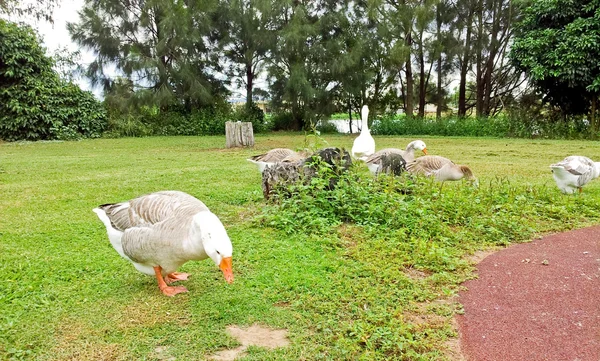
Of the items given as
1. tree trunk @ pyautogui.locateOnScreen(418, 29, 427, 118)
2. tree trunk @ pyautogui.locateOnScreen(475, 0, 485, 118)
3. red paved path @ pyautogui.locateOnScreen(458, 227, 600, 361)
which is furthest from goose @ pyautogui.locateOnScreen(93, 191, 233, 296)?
tree trunk @ pyautogui.locateOnScreen(418, 29, 427, 118)

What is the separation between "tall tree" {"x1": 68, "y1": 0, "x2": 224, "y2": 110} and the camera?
843 inches

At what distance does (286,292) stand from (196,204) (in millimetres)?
927

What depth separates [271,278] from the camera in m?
3.70

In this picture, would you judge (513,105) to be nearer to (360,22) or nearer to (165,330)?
(360,22)

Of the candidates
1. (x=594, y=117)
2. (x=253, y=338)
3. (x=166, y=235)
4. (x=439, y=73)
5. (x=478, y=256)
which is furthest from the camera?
(x=439, y=73)

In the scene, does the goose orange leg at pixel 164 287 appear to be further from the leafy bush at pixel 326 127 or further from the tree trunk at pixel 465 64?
the tree trunk at pixel 465 64

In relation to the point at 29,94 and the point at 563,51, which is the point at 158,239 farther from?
the point at 29,94

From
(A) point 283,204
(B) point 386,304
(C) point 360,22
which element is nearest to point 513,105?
(C) point 360,22

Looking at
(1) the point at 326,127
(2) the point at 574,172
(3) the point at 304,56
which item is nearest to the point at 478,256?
(2) the point at 574,172

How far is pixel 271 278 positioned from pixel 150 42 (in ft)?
70.5

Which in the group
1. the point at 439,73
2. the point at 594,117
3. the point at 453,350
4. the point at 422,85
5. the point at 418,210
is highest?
the point at 439,73

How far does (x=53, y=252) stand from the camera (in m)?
4.31

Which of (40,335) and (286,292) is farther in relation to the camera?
(286,292)

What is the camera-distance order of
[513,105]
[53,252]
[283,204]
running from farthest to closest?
[513,105]
[283,204]
[53,252]
